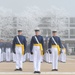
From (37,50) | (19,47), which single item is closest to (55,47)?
(37,50)

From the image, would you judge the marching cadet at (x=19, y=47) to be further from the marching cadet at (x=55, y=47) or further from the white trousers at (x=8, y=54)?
the white trousers at (x=8, y=54)

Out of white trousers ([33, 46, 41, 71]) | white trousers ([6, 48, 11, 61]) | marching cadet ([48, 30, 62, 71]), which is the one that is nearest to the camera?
white trousers ([33, 46, 41, 71])

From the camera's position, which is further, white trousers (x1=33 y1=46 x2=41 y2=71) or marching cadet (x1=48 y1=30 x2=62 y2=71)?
marching cadet (x1=48 y1=30 x2=62 y2=71)

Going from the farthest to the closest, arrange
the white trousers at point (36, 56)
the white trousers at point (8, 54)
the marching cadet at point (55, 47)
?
the white trousers at point (8, 54) → the marching cadet at point (55, 47) → the white trousers at point (36, 56)

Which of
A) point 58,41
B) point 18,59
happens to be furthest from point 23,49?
point 58,41

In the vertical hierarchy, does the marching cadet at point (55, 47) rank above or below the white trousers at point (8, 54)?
above

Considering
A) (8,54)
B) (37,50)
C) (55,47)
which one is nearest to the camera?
(37,50)

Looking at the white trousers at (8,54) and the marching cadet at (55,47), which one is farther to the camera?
the white trousers at (8,54)

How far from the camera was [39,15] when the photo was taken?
77500mm

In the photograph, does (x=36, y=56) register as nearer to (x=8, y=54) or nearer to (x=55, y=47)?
(x=55, y=47)

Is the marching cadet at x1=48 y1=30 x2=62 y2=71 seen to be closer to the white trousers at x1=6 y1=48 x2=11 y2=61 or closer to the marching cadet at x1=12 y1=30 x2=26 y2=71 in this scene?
the marching cadet at x1=12 y1=30 x2=26 y2=71

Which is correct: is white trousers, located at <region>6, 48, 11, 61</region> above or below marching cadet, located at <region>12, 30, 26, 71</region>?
below

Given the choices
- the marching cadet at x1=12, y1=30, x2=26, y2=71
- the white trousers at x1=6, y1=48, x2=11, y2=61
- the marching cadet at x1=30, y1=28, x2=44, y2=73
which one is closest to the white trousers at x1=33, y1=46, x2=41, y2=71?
the marching cadet at x1=30, y1=28, x2=44, y2=73

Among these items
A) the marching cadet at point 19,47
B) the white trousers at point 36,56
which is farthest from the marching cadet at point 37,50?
the marching cadet at point 19,47
